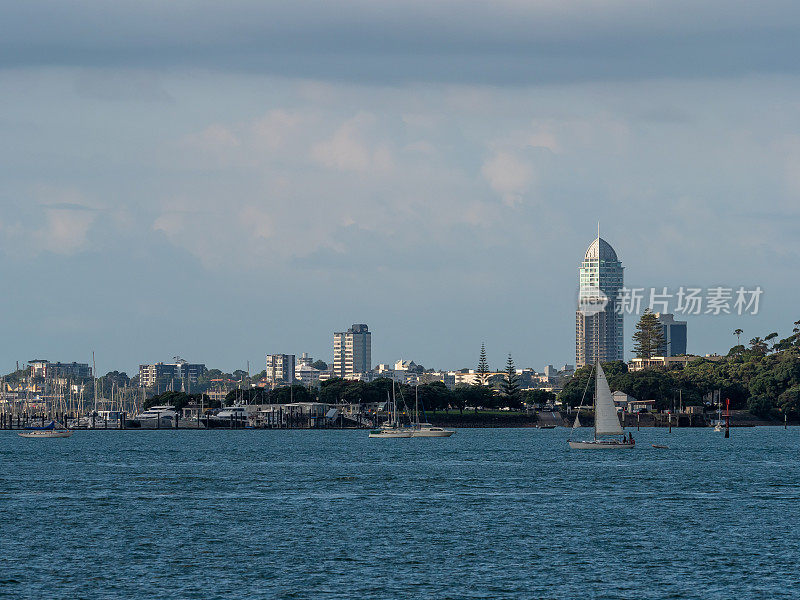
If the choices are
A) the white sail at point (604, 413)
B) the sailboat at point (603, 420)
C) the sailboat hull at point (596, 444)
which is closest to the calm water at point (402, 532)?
the sailboat hull at point (596, 444)

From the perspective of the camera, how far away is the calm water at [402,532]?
60.0 metres

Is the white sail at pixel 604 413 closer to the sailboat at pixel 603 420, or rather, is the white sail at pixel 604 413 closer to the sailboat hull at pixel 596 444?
the sailboat at pixel 603 420

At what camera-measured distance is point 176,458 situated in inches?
6639

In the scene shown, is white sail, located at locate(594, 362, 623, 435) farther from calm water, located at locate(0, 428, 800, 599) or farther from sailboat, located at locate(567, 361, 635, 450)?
calm water, located at locate(0, 428, 800, 599)

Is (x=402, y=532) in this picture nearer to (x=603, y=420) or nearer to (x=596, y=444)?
(x=596, y=444)

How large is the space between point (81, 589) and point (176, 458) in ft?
365

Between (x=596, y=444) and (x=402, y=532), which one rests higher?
(x=596, y=444)

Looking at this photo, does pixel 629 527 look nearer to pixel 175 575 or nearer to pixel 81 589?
pixel 175 575

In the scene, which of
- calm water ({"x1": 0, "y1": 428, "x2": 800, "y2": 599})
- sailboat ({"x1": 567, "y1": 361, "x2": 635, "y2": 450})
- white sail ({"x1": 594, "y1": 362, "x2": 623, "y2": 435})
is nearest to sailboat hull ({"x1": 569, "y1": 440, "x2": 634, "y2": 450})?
sailboat ({"x1": 567, "y1": 361, "x2": 635, "y2": 450})

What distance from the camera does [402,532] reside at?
79562 mm

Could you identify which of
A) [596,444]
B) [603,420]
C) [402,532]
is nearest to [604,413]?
[603,420]

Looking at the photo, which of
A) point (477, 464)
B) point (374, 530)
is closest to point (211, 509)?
point (374, 530)

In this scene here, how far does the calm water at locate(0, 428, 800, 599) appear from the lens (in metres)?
60.0

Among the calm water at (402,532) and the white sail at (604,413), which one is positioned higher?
the white sail at (604,413)
